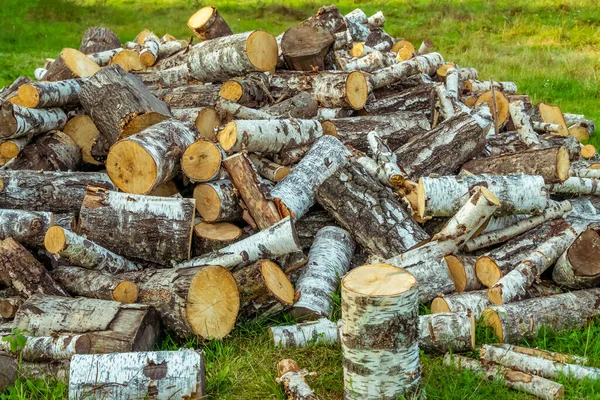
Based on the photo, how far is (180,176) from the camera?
5824mm

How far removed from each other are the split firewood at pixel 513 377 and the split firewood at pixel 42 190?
10.8 ft

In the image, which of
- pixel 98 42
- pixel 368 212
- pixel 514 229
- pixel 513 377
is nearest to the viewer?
pixel 513 377

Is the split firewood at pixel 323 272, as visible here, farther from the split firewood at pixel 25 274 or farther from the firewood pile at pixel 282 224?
the split firewood at pixel 25 274

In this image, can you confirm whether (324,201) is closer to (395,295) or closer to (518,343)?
(518,343)

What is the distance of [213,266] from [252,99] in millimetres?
3109

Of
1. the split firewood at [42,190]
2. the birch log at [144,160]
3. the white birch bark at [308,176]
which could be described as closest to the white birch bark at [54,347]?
the birch log at [144,160]

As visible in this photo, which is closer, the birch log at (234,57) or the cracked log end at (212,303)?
the cracked log end at (212,303)

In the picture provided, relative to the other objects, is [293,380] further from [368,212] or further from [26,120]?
[26,120]

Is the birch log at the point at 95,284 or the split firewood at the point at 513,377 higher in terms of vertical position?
the split firewood at the point at 513,377

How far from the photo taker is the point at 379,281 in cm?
350

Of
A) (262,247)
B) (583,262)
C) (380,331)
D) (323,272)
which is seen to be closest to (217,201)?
(262,247)

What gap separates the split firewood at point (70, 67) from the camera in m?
7.68

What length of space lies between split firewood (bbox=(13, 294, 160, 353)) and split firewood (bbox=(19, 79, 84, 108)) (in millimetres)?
2519

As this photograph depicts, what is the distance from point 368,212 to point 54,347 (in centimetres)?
261
